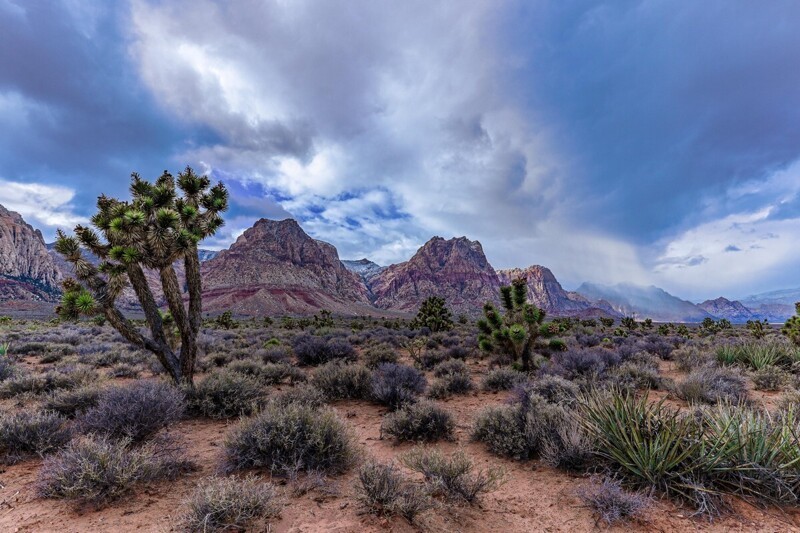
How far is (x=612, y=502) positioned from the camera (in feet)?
12.1

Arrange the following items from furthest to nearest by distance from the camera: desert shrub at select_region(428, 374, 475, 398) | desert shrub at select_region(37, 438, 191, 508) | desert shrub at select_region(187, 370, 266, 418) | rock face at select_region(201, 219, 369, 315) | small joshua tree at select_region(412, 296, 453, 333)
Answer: rock face at select_region(201, 219, 369, 315) → small joshua tree at select_region(412, 296, 453, 333) → desert shrub at select_region(428, 374, 475, 398) → desert shrub at select_region(187, 370, 266, 418) → desert shrub at select_region(37, 438, 191, 508)

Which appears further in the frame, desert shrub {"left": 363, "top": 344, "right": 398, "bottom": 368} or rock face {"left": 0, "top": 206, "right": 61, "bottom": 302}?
→ rock face {"left": 0, "top": 206, "right": 61, "bottom": 302}

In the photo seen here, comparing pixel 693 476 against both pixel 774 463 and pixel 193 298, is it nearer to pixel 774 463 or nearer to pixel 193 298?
pixel 774 463

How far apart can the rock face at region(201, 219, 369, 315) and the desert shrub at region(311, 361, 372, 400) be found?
9324cm

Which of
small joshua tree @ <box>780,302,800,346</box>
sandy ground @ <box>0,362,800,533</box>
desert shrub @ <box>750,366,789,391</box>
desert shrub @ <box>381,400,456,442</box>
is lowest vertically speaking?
sandy ground @ <box>0,362,800,533</box>

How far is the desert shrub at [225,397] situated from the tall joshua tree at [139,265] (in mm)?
1232

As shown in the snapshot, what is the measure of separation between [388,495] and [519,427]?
287 cm

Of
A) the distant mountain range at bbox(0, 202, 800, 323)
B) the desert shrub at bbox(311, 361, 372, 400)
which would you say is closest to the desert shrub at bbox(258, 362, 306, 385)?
the desert shrub at bbox(311, 361, 372, 400)

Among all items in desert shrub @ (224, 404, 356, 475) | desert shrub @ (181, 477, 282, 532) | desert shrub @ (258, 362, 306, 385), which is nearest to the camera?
desert shrub @ (181, 477, 282, 532)

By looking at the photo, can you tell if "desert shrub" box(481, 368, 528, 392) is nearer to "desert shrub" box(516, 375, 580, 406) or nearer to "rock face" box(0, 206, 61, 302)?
"desert shrub" box(516, 375, 580, 406)

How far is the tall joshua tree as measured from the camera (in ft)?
27.6

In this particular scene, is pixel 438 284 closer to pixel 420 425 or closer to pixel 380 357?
pixel 380 357

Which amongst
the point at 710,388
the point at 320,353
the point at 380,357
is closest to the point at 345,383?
the point at 380,357

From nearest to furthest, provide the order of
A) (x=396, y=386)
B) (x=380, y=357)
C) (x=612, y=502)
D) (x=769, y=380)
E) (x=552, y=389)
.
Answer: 1. (x=612, y=502)
2. (x=552, y=389)
3. (x=396, y=386)
4. (x=769, y=380)
5. (x=380, y=357)
